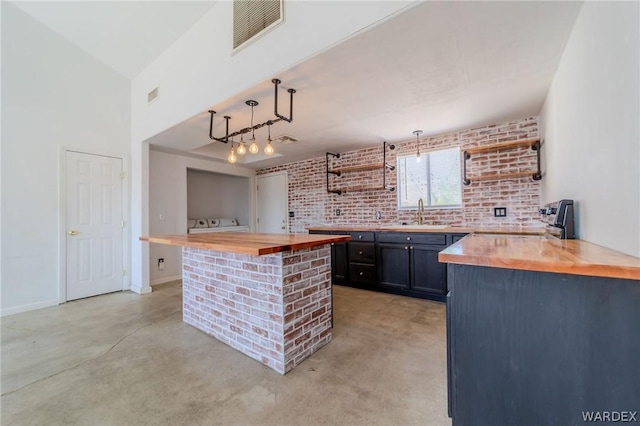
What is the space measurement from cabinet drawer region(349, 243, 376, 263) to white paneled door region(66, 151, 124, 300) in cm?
362

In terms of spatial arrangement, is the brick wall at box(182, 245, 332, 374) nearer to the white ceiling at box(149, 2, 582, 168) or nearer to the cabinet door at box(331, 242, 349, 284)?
the white ceiling at box(149, 2, 582, 168)

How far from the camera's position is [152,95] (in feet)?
12.5

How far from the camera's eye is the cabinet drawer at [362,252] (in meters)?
3.79

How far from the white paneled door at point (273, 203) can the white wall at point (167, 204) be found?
158 cm

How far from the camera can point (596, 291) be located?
0.87 m

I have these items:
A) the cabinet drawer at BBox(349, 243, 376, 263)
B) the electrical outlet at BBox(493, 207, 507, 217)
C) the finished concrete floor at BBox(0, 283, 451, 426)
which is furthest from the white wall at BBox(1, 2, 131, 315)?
the electrical outlet at BBox(493, 207, 507, 217)

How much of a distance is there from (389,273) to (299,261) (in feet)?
6.55

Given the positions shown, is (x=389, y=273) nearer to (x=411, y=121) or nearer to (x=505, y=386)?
(x=411, y=121)

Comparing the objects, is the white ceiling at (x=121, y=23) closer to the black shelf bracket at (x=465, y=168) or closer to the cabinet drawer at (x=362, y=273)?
the black shelf bracket at (x=465, y=168)

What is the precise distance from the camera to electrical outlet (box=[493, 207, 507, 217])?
3421 millimetres

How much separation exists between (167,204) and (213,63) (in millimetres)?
2864

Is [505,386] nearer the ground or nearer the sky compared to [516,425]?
nearer the sky

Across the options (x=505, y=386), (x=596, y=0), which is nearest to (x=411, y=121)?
(x=596, y=0)

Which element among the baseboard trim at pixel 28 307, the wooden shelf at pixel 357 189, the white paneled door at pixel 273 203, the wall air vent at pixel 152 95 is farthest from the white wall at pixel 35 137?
the wooden shelf at pixel 357 189
